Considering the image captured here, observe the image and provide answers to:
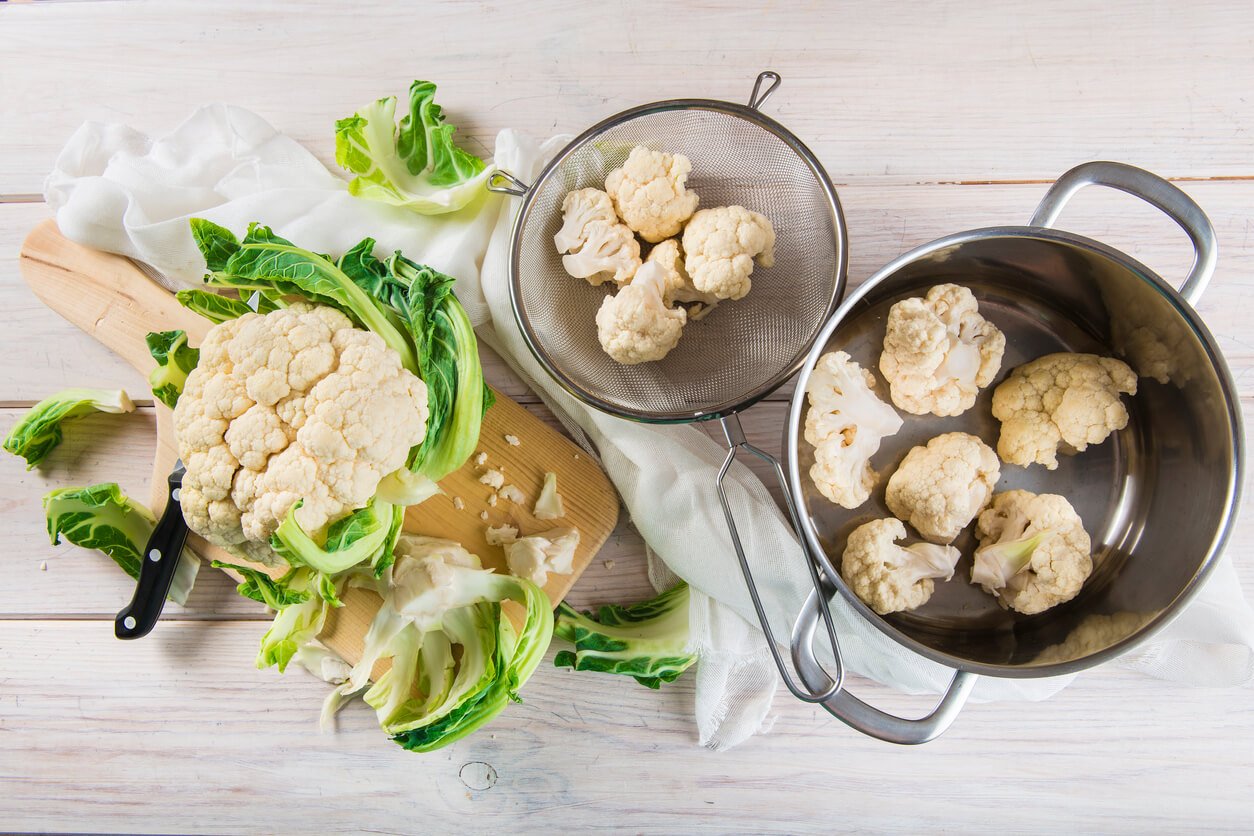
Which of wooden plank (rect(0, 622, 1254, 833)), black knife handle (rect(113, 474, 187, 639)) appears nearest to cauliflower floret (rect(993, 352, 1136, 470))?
wooden plank (rect(0, 622, 1254, 833))

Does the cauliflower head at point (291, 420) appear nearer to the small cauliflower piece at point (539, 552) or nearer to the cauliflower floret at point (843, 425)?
the small cauliflower piece at point (539, 552)

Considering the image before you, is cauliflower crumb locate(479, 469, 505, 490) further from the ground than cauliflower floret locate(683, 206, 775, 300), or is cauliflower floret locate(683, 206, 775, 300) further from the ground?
cauliflower floret locate(683, 206, 775, 300)

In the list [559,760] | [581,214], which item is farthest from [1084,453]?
[559,760]

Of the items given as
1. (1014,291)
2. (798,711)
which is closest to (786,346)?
(1014,291)

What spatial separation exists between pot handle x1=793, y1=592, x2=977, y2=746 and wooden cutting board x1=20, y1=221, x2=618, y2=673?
1.19ft

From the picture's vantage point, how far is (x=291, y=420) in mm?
1029

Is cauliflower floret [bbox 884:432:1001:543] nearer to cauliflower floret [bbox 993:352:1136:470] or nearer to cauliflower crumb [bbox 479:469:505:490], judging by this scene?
cauliflower floret [bbox 993:352:1136:470]

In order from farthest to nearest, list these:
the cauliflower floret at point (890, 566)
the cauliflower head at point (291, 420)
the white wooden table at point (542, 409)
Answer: the white wooden table at point (542, 409) < the cauliflower floret at point (890, 566) < the cauliflower head at point (291, 420)

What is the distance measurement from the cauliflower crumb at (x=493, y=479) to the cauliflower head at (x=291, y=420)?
7.0 inches

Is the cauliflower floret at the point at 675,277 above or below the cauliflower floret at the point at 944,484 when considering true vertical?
above

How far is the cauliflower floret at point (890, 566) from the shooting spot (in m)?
1.14

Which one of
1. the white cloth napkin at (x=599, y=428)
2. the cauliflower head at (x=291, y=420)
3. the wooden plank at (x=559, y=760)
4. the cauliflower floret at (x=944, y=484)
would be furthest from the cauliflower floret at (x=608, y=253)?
the wooden plank at (x=559, y=760)

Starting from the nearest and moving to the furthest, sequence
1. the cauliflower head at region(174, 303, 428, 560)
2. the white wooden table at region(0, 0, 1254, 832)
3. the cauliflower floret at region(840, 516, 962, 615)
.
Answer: the cauliflower head at region(174, 303, 428, 560) → the cauliflower floret at region(840, 516, 962, 615) → the white wooden table at region(0, 0, 1254, 832)

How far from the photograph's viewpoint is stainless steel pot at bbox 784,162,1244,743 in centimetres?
105
